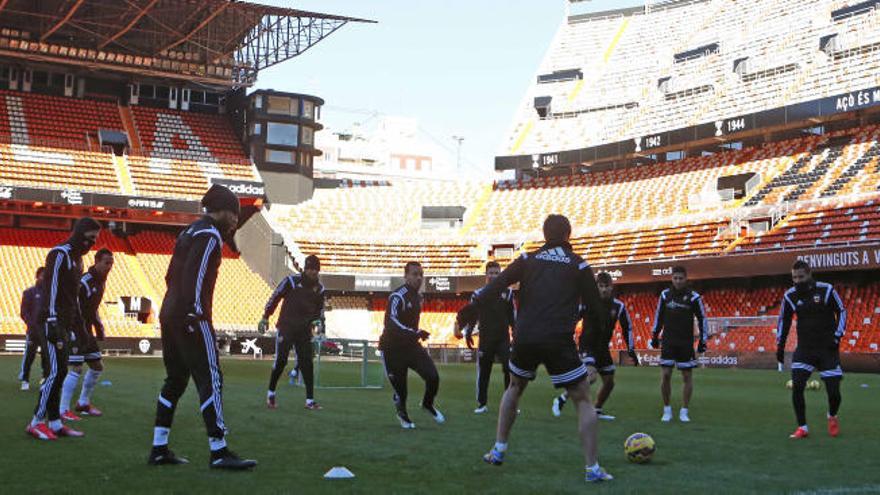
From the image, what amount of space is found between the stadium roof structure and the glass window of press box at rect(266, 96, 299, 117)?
9.23ft

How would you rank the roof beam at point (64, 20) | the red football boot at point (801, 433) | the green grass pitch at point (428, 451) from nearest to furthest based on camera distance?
the green grass pitch at point (428, 451), the red football boot at point (801, 433), the roof beam at point (64, 20)

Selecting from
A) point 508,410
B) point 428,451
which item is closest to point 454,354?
point 428,451

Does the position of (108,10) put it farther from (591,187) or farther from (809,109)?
(809,109)

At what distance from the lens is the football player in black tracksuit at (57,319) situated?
1014cm

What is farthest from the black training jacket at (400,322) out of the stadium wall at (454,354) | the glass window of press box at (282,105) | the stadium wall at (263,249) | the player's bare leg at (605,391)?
the glass window of press box at (282,105)

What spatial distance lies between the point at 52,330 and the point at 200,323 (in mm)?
2709

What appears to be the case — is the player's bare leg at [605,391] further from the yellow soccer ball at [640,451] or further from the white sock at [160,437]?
the white sock at [160,437]

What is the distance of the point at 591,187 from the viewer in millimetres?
56156

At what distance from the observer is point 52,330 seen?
1006 centimetres

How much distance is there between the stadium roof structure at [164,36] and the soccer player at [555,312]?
4151cm

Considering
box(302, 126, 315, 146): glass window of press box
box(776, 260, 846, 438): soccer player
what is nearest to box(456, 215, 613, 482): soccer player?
box(776, 260, 846, 438): soccer player

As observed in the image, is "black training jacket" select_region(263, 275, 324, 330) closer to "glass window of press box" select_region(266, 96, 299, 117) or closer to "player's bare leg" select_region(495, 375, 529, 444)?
"player's bare leg" select_region(495, 375, 529, 444)

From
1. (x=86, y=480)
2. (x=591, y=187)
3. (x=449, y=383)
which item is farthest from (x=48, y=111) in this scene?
(x=86, y=480)

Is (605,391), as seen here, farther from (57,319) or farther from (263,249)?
(263,249)
